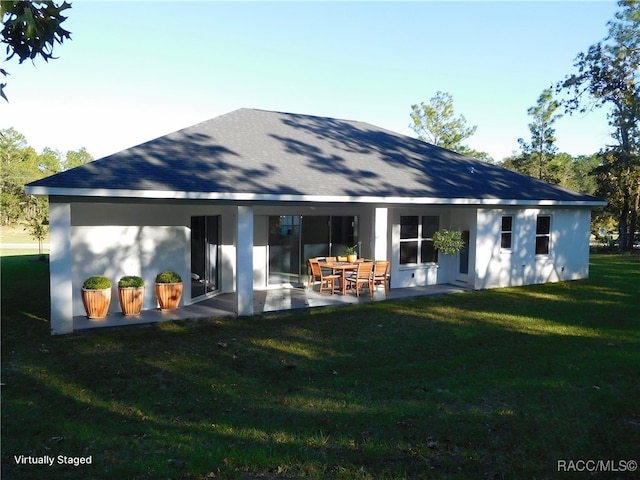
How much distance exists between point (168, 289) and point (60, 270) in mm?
2435

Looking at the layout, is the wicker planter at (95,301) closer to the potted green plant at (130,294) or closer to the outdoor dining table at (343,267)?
the potted green plant at (130,294)

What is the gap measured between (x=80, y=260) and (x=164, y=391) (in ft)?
18.7

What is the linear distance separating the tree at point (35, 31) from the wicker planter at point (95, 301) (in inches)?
198

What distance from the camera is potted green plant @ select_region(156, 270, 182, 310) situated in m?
10.9

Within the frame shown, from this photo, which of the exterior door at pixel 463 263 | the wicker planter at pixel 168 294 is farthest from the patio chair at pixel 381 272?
the wicker planter at pixel 168 294

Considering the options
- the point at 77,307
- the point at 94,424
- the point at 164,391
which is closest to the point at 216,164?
the point at 77,307

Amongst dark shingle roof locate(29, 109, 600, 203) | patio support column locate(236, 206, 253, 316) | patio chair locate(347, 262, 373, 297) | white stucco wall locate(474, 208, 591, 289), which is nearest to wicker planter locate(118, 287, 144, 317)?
patio support column locate(236, 206, 253, 316)

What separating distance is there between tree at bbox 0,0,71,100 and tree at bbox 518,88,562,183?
42936 mm

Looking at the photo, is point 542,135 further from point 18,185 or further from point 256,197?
point 18,185

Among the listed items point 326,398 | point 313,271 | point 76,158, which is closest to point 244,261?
point 313,271

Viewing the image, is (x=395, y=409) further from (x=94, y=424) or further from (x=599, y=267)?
(x=599, y=267)

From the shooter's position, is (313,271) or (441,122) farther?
(441,122)

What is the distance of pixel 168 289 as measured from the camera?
10883 mm

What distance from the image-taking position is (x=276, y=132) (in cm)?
1541
